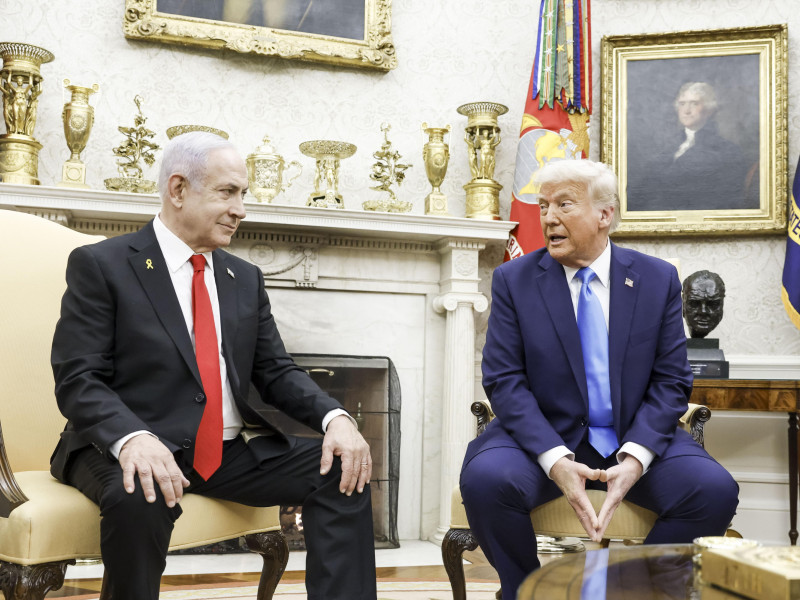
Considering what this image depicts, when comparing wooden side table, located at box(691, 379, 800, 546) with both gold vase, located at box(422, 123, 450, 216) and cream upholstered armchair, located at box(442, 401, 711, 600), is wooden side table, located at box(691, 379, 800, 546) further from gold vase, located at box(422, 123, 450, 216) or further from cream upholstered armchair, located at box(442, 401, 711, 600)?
cream upholstered armchair, located at box(442, 401, 711, 600)

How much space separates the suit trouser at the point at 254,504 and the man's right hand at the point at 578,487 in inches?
20.0

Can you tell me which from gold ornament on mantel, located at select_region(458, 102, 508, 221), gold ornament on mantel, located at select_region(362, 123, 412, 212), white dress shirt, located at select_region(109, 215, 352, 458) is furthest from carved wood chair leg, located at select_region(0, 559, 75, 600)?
gold ornament on mantel, located at select_region(458, 102, 508, 221)

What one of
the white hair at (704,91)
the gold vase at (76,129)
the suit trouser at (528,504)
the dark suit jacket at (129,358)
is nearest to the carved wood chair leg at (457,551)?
the suit trouser at (528,504)

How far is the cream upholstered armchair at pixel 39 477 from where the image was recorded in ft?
5.81

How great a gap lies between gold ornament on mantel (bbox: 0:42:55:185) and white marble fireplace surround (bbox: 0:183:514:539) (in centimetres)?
103

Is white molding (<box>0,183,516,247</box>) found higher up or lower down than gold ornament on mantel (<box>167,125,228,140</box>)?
lower down

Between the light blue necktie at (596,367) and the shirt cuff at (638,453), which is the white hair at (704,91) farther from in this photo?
the shirt cuff at (638,453)

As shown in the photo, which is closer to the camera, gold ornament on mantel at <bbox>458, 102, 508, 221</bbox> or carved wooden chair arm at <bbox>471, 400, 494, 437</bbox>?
carved wooden chair arm at <bbox>471, 400, 494, 437</bbox>

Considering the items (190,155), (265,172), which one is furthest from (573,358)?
(265,172)

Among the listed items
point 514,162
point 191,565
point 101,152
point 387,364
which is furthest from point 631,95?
point 191,565

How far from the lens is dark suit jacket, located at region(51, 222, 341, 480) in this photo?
1.92m

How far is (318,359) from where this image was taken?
4168mm

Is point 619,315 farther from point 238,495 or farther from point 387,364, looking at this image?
point 387,364

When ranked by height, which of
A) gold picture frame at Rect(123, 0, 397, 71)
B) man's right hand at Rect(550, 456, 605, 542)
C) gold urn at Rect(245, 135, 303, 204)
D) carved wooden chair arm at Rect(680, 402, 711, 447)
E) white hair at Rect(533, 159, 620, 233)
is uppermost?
gold picture frame at Rect(123, 0, 397, 71)
